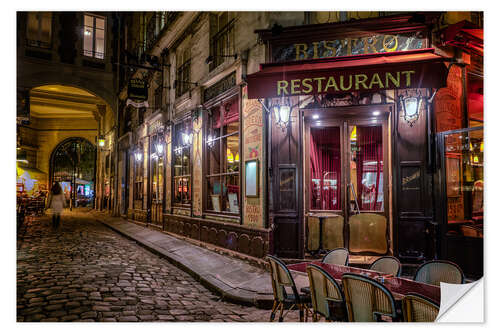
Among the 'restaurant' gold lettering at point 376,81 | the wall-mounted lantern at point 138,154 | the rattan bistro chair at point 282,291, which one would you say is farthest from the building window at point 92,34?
the rattan bistro chair at point 282,291

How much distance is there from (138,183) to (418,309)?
15785 millimetres

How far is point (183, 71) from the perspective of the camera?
38.1 ft

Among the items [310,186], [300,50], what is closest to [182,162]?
[310,186]

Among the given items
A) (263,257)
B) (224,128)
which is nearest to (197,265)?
(263,257)

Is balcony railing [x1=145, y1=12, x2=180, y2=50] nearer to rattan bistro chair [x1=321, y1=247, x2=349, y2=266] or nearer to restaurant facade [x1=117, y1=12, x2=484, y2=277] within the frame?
restaurant facade [x1=117, y1=12, x2=484, y2=277]

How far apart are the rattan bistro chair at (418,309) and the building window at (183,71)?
960cm

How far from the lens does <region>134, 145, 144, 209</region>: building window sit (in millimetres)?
16078

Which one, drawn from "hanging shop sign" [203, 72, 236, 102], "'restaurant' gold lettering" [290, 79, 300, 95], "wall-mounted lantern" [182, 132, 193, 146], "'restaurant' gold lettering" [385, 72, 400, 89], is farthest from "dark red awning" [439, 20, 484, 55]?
"wall-mounted lantern" [182, 132, 193, 146]

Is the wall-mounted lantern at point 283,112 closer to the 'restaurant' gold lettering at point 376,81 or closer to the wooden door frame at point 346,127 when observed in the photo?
the wooden door frame at point 346,127

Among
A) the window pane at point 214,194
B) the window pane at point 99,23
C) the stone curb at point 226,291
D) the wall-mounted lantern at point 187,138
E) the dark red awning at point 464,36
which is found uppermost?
the window pane at point 99,23

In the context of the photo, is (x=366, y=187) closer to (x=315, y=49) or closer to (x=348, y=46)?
(x=348, y=46)

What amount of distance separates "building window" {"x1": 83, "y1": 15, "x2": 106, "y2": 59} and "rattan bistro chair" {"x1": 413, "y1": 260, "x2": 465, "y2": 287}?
1994 cm

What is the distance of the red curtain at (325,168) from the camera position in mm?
6891
